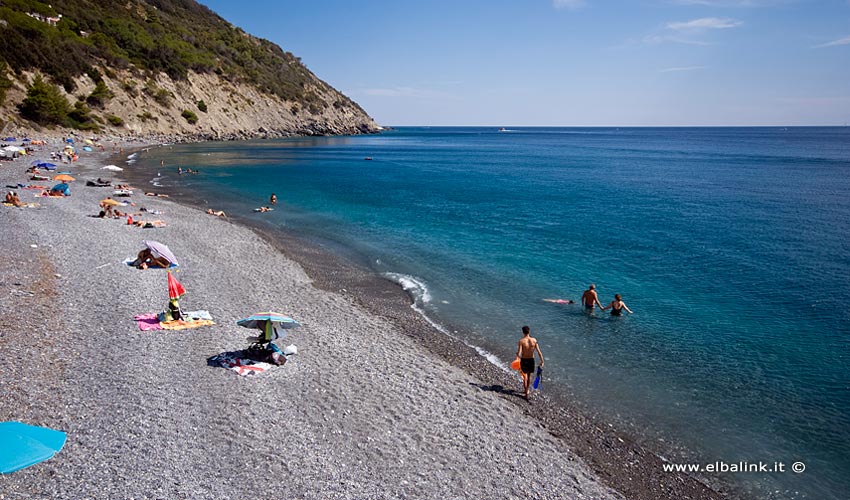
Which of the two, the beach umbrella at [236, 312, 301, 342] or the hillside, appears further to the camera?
the hillside

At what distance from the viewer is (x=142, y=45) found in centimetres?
11100

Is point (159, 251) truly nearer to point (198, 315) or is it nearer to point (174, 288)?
point (198, 315)

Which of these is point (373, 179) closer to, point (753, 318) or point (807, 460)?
point (753, 318)

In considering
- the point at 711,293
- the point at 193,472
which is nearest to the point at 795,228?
the point at 711,293

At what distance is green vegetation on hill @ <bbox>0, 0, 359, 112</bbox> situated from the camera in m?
81.7

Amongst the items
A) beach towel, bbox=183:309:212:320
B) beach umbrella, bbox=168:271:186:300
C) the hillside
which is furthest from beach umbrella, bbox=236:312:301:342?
the hillside

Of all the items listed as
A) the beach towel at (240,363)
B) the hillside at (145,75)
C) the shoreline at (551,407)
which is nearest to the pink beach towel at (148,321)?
the beach towel at (240,363)

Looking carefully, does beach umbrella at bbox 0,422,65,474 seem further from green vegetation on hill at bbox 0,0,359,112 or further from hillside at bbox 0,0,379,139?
green vegetation on hill at bbox 0,0,359,112

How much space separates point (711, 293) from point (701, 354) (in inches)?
302

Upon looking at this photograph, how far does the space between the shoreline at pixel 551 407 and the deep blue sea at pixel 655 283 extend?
0.66 meters

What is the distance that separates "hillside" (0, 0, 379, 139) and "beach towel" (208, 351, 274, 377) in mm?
76681

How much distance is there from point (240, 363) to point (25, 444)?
5373 millimetres

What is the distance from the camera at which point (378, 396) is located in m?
13.1

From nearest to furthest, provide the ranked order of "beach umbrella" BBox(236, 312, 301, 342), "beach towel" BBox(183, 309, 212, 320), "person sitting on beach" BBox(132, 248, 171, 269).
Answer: "beach umbrella" BBox(236, 312, 301, 342), "beach towel" BBox(183, 309, 212, 320), "person sitting on beach" BBox(132, 248, 171, 269)
